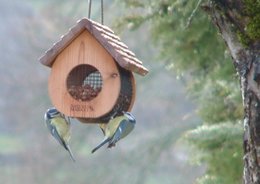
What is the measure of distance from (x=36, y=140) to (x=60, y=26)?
2363 millimetres

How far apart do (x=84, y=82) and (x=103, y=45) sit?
253 millimetres

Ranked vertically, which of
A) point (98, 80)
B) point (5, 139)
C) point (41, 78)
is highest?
point (98, 80)

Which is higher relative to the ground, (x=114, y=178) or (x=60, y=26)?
(x=60, y=26)

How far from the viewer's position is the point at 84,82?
3842 millimetres

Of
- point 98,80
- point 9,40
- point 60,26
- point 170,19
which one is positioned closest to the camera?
point 98,80

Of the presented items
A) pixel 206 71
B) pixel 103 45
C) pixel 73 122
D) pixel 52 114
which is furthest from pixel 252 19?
pixel 73 122

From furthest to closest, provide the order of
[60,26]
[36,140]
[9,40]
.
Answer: [9,40] → [36,140] → [60,26]

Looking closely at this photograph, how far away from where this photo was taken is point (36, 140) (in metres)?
16.4

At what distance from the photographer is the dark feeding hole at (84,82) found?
3.74 m

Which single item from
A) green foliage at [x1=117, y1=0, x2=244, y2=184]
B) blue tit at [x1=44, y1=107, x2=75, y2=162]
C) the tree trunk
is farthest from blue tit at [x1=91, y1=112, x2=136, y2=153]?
green foliage at [x1=117, y1=0, x2=244, y2=184]

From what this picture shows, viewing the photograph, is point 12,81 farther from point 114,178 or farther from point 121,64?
point 121,64

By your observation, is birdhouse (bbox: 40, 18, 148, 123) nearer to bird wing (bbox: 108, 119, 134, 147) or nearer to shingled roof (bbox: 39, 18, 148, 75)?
shingled roof (bbox: 39, 18, 148, 75)

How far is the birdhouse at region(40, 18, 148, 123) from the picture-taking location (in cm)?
364

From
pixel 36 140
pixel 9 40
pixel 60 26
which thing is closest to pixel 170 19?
pixel 60 26
